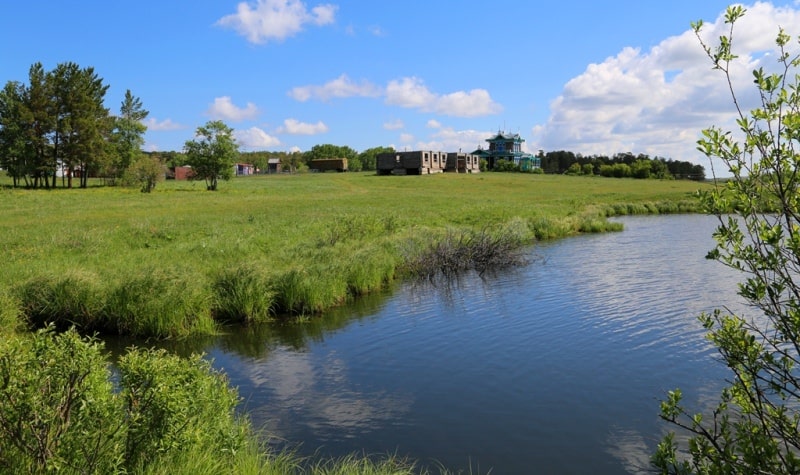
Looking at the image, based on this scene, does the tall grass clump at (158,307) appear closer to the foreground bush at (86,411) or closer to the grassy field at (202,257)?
the grassy field at (202,257)

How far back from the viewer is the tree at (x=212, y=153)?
71.7 metres

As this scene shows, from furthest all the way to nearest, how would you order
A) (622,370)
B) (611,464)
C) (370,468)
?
(622,370) < (611,464) < (370,468)

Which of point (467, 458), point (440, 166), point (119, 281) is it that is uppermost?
point (440, 166)

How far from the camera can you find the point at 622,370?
12.2 metres

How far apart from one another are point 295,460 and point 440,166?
119 meters

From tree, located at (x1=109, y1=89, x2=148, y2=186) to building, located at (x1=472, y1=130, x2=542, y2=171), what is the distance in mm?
81008

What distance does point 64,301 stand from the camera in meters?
15.8

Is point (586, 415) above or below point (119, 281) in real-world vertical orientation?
below

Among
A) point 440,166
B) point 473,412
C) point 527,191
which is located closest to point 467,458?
point 473,412

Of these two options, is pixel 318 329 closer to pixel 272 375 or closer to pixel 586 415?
pixel 272 375

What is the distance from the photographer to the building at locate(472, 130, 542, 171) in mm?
145125

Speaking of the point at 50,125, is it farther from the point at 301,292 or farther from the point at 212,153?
the point at 301,292

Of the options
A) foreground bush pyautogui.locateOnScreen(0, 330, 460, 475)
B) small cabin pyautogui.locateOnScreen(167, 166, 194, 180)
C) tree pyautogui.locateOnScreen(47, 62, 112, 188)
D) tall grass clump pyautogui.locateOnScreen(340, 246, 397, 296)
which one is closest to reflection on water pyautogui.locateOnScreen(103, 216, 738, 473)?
tall grass clump pyautogui.locateOnScreen(340, 246, 397, 296)

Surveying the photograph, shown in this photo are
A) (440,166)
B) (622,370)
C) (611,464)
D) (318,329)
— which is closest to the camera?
(611,464)
